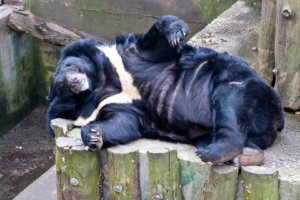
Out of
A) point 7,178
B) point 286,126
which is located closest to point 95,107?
point 286,126

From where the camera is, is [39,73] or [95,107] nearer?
[95,107]

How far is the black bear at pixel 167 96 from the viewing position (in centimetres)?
226

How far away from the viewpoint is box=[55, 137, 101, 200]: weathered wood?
2.40 m

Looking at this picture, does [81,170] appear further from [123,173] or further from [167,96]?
[167,96]

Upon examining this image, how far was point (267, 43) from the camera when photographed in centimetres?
319

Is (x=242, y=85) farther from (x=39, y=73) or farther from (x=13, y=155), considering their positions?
(x=39, y=73)

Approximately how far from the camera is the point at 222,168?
2.10m

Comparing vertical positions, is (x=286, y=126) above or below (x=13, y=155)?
above

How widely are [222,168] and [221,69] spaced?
721 mm

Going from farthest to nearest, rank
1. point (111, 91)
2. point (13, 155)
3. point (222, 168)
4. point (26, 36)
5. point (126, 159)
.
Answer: point (26, 36)
point (13, 155)
point (111, 91)
point (126, 159)
point (222, 168)

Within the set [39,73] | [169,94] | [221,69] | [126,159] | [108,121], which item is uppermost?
[221,69]

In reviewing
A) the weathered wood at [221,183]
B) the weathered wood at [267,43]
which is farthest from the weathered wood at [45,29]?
the weathered wood at [221,183]

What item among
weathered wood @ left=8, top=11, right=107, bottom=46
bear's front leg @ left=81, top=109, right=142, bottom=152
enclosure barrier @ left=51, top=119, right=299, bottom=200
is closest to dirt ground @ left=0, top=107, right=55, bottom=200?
weathered wood @ left=8, top=11, right=107, bottom=46

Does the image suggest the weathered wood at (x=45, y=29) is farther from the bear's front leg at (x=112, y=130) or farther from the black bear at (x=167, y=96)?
the bear's front leg at (x=112, y=130)
